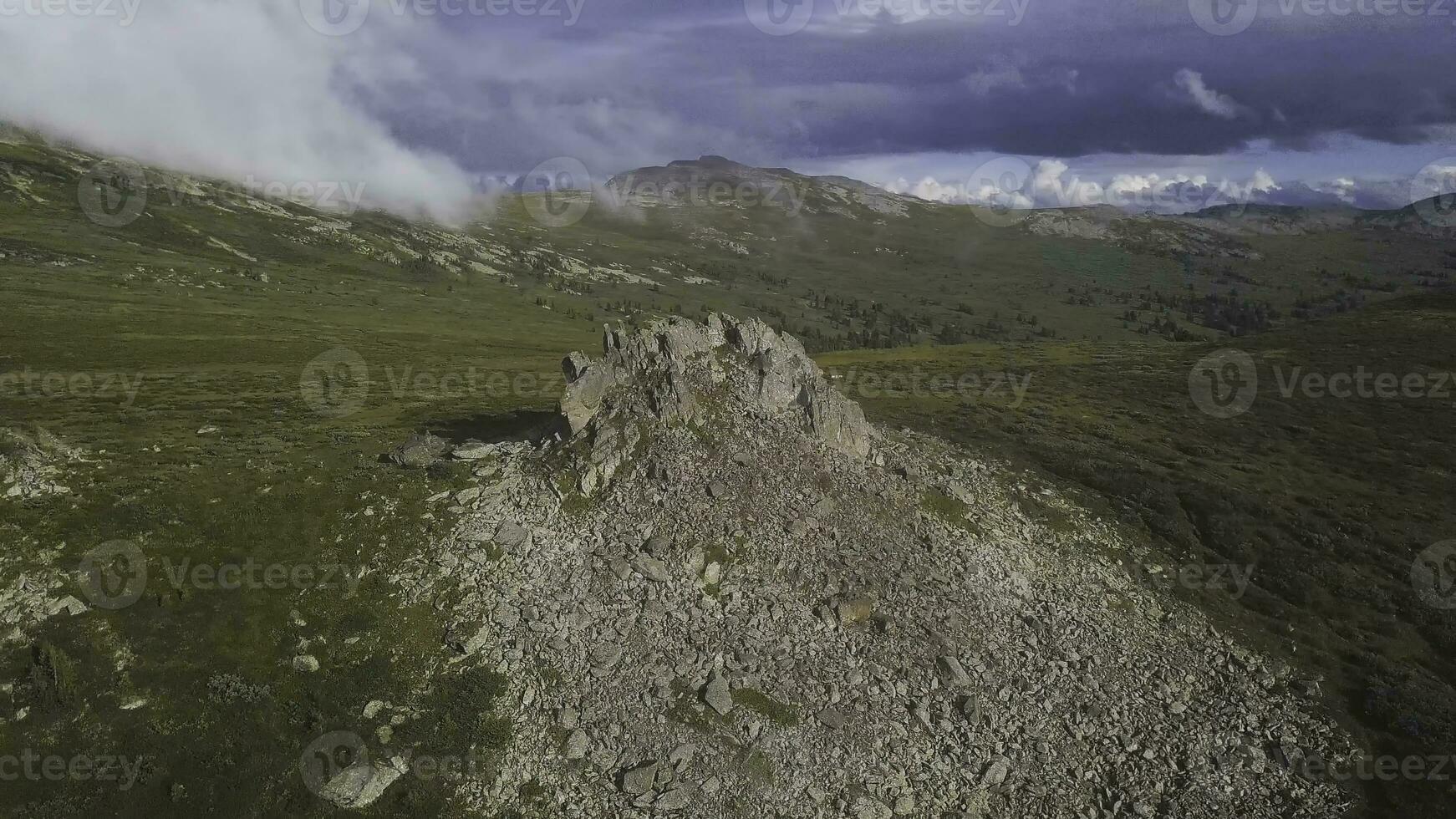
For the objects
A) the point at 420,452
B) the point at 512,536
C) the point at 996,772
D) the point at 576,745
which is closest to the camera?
the point at 576,745

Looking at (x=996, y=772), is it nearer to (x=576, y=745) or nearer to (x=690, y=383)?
(x=576, y=745)

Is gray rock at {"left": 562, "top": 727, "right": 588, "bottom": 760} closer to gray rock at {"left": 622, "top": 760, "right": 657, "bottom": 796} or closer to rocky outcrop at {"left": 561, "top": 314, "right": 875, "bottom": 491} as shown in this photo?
gray rock at {"left": 622, "top": 760, "right": 657, "bottom": 796}

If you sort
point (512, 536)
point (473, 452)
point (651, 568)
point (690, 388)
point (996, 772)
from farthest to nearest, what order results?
point (473, 452) → point (690, 388) → point (512, 536) → point (651, 568) → point (996, 772)

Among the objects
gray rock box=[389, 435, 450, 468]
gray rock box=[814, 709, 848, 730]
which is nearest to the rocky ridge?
gray rock box=[814, 709, 848, 730]

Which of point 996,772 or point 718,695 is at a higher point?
point 718,695

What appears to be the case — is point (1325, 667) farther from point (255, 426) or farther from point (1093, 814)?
point (255, 426)

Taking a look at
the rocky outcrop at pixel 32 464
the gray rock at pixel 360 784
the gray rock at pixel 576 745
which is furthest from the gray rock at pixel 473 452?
the rocky outcrop at pixel 32 464

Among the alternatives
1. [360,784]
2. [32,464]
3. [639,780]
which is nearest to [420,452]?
[32,464]
